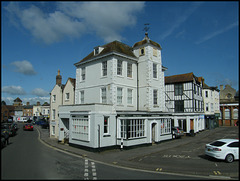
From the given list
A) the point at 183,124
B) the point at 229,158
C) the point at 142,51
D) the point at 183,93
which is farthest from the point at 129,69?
the point at 183,93

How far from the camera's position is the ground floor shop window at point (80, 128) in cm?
1918

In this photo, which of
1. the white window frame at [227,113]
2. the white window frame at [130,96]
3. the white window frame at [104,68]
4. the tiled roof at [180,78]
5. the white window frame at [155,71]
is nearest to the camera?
the white window frame at [104,68]

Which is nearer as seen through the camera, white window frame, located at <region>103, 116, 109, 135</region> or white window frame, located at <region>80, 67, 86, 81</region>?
white window frame, located at <region>103, 116, 109, 135</region>

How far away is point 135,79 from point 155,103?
13.9ft

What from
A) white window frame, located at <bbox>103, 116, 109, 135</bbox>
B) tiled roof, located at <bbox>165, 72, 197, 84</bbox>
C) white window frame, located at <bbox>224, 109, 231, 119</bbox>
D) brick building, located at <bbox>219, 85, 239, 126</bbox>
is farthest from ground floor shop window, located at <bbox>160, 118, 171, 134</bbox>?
white window frame, located at <bbox>224, 109, 231, 119</bbox>

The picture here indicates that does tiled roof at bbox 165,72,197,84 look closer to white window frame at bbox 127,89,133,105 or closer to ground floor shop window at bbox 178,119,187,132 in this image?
ground floor shop window at bbox 178,119,187,132

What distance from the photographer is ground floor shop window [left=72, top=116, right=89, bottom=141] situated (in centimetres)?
1918

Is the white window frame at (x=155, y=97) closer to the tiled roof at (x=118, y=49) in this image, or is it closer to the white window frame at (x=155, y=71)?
the white window frame at (x=155, y=71)

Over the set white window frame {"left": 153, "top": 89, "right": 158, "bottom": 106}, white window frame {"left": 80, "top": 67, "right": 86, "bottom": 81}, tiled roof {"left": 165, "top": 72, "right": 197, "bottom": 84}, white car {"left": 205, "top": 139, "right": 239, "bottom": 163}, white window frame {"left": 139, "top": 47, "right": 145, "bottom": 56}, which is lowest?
white car {"left": 205, "top": 139, "right": 239, "bottom": 163}

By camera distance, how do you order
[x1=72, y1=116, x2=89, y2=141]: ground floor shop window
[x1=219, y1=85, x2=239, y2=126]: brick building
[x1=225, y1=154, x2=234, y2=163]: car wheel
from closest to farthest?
[x1=225, y1=154, x2=234, y2=163]: car wheel, [x1=72, y1=116, x2=89, y2=141]: ground floor shop window, [x1=219, y1=85, x2=239, y2=126]: brick building

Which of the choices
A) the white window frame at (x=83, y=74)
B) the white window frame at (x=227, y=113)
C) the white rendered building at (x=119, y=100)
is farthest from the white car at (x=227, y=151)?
the white window frame at (x=227, y=113)

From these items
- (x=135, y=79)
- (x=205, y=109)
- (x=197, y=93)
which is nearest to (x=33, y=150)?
(x=135, y=79)

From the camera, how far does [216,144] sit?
48.4 ft

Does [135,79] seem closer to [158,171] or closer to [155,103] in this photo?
[155,103]
